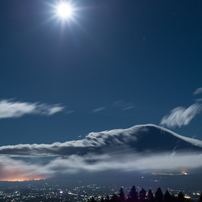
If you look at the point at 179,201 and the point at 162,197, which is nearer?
the point at 179,201

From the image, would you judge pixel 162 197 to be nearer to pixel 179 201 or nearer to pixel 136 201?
pixel 179 201

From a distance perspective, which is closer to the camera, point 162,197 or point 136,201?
point 162,197

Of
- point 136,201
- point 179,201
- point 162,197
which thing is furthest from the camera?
point 136,201

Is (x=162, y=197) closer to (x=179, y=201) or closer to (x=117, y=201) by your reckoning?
(x=179, y=201)

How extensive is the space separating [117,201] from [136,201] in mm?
11339

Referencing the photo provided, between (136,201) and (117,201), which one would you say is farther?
(136,201)

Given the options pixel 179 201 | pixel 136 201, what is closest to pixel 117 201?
pixel 136 201

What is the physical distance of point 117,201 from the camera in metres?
80.4

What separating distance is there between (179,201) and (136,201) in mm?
22671

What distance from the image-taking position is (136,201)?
87.6 metres

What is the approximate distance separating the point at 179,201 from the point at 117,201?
2235 cm

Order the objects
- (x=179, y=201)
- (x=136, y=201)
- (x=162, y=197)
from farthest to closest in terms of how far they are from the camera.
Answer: (x=136, y=201)
(x=162, y=197)
(x=179, y=201)

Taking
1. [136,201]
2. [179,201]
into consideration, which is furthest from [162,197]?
[136,201]

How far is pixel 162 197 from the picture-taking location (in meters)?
76.9
